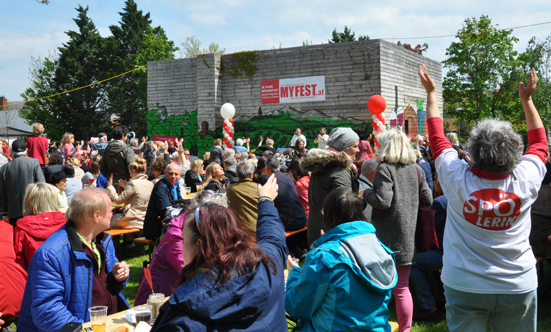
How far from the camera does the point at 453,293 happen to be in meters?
2.45

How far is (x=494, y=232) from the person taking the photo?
2.34 metres

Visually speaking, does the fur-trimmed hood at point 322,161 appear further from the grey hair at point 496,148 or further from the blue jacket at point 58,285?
the blue jacket at point 58,285

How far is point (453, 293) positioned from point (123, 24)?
147 feet

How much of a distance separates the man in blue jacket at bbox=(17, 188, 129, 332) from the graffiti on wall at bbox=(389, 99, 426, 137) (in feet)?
48.5

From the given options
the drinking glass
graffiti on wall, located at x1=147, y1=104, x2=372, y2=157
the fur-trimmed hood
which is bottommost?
the drinking glass

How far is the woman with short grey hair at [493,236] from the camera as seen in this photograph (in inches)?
91.4

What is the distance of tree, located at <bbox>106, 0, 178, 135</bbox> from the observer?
1494 inches

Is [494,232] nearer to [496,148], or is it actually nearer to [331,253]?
[496,148]

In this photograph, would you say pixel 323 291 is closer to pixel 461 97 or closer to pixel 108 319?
pixel 108 319

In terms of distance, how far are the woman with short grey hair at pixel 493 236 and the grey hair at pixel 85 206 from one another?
2.27m

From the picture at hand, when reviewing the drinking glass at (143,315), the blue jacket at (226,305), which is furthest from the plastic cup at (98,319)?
the blue jacket at (226,305)

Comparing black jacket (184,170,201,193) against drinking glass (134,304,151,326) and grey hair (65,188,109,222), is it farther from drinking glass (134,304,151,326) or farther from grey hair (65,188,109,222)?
drinking glass (134,304,151,326)

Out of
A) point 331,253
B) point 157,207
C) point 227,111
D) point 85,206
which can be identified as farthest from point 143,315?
point 227,111

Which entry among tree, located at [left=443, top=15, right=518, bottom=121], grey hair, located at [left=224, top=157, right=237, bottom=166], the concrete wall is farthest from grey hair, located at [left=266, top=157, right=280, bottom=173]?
tree, located at [left=443, top=15, right=518, bottom=121]
